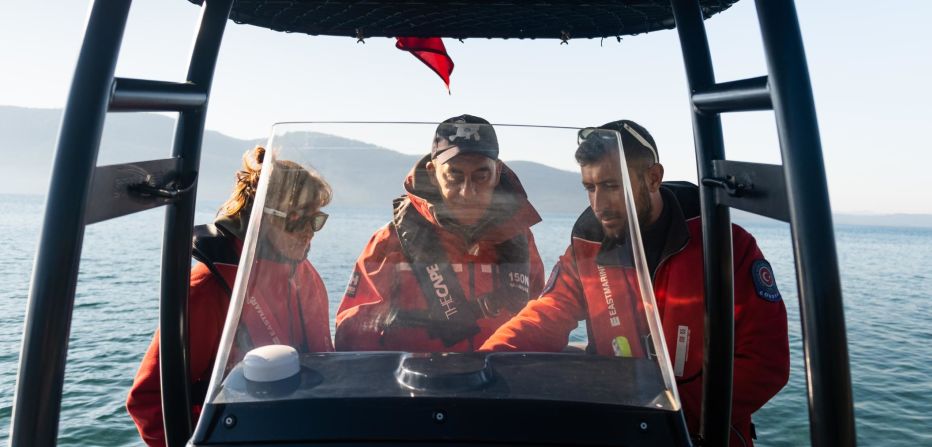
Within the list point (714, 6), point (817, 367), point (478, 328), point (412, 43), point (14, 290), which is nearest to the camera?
point (817, 367)

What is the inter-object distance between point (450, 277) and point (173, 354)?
71 cm

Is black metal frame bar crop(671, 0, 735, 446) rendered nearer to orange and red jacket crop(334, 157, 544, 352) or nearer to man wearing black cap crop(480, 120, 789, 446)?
man wearing black cap crop(480, 120, 789, 446)

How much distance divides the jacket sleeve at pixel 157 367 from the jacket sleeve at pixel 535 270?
1062mm

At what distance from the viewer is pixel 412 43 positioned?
2.47 m

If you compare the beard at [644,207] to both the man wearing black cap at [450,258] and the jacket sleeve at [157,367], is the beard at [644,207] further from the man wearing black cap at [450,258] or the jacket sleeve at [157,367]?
the jacket sleeve at [157,367]

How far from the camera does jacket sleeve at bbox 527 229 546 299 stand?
1.29 metres

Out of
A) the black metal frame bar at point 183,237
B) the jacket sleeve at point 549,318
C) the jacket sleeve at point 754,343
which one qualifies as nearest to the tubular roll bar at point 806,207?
the jacket sleeve at point 549,318

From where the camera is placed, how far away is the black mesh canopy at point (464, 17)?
1.74 metres

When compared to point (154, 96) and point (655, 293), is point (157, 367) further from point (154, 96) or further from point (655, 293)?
point (655, 293)

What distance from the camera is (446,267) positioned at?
128 cm

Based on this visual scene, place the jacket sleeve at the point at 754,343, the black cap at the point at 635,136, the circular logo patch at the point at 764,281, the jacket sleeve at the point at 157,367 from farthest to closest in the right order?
the black cap at the point at 635,136 < the circular logo patch at the point at 764,281 < the jacket sleeve at the point at 754,343 < the jacket sleeve at the point at 157,367

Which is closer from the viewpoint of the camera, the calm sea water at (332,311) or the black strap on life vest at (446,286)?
the black strap on life vest at (446,286)

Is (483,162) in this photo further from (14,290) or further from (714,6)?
(14,290)

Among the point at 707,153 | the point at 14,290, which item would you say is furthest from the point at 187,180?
the point at 14,290
